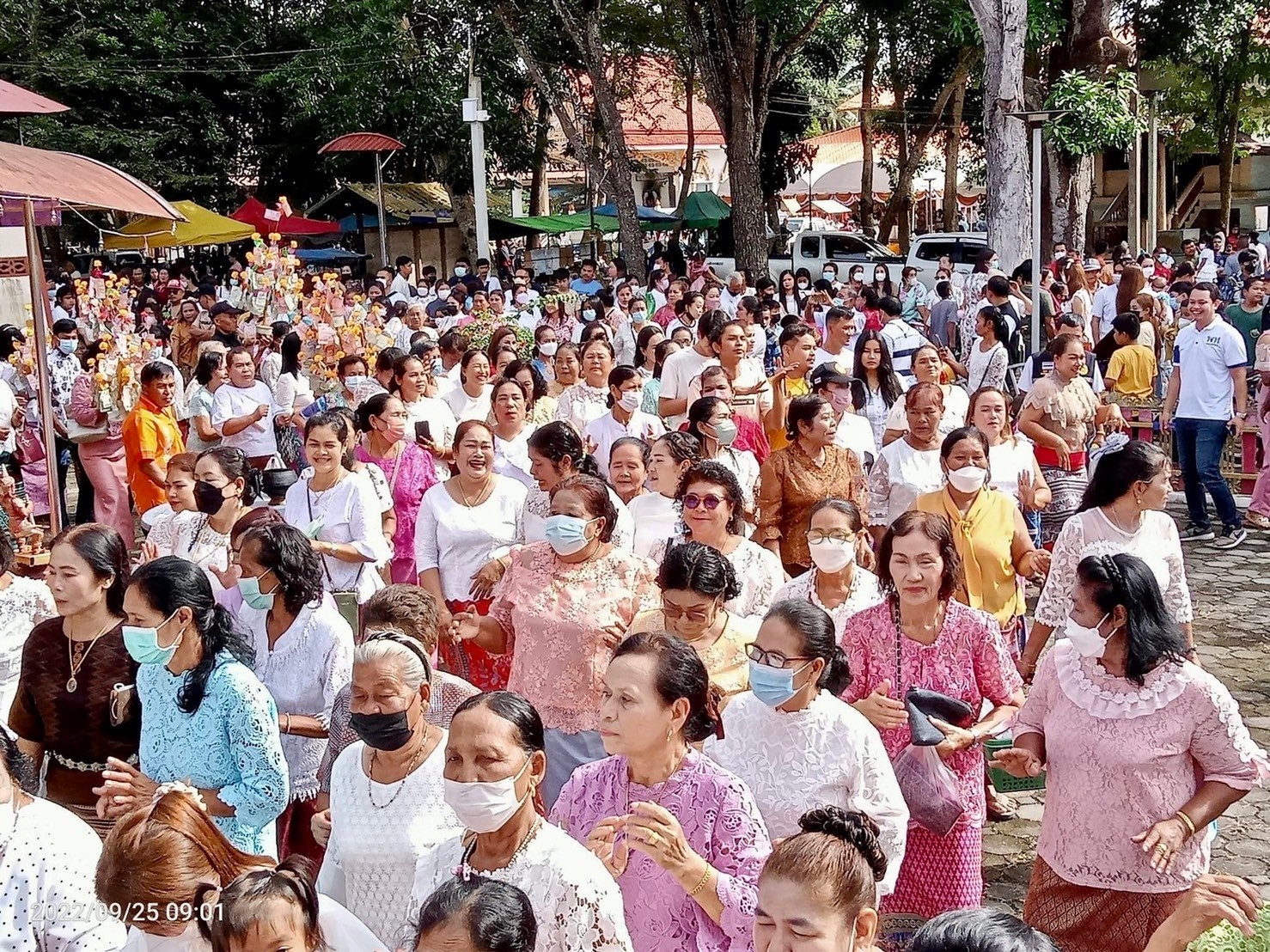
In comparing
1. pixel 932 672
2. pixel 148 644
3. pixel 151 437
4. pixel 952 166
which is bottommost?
pixel 932 672

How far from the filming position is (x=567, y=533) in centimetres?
482

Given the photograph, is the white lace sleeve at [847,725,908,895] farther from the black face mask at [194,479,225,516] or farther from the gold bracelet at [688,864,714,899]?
the black face mask at [194,479,225,516]

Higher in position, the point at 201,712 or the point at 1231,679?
the point at 201,712

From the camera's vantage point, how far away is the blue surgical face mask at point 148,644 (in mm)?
4043

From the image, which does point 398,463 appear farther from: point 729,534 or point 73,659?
point 73,659

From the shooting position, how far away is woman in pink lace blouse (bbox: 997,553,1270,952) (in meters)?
3.68

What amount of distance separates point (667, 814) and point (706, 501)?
7.61 feet

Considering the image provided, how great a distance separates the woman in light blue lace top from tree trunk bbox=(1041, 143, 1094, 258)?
20161 millimetres

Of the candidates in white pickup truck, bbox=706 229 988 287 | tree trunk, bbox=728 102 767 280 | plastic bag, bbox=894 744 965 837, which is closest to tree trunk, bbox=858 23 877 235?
white pickup truck, bbox=706 229 988 287

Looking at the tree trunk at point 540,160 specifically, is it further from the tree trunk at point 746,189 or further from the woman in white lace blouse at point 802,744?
the woman in white lace blouse at point 802,744

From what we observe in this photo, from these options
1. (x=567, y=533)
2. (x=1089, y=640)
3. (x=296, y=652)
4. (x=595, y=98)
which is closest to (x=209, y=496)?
(x=296, y=652)

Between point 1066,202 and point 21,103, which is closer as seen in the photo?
point 21,103

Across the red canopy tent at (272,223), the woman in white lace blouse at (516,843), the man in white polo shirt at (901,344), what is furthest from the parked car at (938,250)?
the woman in white lace blouse at (516,843)

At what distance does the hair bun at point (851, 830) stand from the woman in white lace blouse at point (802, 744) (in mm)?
595
